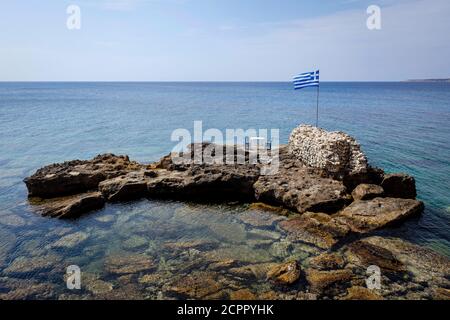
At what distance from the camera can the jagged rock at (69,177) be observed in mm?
25016

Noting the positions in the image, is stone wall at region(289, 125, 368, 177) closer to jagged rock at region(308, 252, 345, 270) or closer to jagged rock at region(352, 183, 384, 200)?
jagged rock at region(352, 183, 384, 200)

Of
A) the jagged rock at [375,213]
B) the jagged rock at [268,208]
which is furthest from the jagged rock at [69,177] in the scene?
the jagged rock at [375,213]

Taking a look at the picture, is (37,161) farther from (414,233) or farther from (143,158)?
(414,233)

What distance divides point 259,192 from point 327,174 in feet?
17.9

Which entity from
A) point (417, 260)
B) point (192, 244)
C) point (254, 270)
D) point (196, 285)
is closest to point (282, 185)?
point (192, 244)

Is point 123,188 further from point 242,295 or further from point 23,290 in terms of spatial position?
A: point 242,295

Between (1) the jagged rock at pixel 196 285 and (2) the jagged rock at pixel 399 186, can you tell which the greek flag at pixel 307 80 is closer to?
(2) the jagged rock at pixel 399 186

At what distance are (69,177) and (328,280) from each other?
67.0 feet

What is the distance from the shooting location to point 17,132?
56344 mm

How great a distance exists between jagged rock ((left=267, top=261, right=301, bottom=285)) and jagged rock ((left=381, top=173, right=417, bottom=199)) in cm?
1245

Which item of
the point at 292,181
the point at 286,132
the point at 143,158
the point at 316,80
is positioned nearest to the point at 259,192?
the point at 292,181

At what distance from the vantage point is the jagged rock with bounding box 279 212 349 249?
1800cm

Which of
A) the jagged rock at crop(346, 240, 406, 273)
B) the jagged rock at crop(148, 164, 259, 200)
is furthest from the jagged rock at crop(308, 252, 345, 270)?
the jagged rock at crop(148, 164, 259, 200)

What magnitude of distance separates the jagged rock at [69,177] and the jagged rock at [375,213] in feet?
59.6
